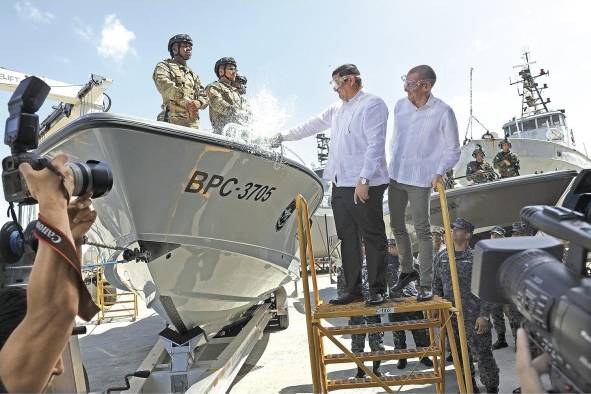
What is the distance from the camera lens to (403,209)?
3418mm

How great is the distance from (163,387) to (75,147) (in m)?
2.23

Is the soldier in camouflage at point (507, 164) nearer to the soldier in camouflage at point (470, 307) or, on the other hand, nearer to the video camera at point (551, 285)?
the soldier in camouflage at point (470, 307)

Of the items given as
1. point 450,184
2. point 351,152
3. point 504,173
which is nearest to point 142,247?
point 351,152

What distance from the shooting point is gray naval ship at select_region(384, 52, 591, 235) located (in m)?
7.18

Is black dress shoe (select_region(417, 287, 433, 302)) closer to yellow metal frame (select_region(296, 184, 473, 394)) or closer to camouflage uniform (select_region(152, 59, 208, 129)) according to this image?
yellow metal frame (select_region(296, 184, 473, 394))

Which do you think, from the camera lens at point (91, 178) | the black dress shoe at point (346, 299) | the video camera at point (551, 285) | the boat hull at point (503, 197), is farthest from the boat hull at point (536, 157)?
the camera lens at point (91, 178)

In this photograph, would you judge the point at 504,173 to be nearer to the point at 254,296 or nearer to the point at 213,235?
the point at 254,296

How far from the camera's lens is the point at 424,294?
294 centimetres

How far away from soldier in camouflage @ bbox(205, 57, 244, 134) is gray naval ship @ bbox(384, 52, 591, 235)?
4.08 m

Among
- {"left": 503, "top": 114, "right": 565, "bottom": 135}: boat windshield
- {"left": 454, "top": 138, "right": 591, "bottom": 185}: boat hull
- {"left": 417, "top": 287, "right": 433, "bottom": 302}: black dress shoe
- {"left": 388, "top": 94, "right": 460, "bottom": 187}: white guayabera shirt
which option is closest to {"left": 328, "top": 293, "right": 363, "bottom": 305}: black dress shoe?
{"left": 417, "top": 287, "right": 433, "bottom": 302}: black dress shoe

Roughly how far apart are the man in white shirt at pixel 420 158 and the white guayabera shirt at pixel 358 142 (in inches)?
10.1

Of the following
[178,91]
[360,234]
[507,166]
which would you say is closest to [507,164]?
[507,166]

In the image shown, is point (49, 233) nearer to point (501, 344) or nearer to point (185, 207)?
point (185, 207)

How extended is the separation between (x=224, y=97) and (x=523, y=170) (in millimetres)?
10867
